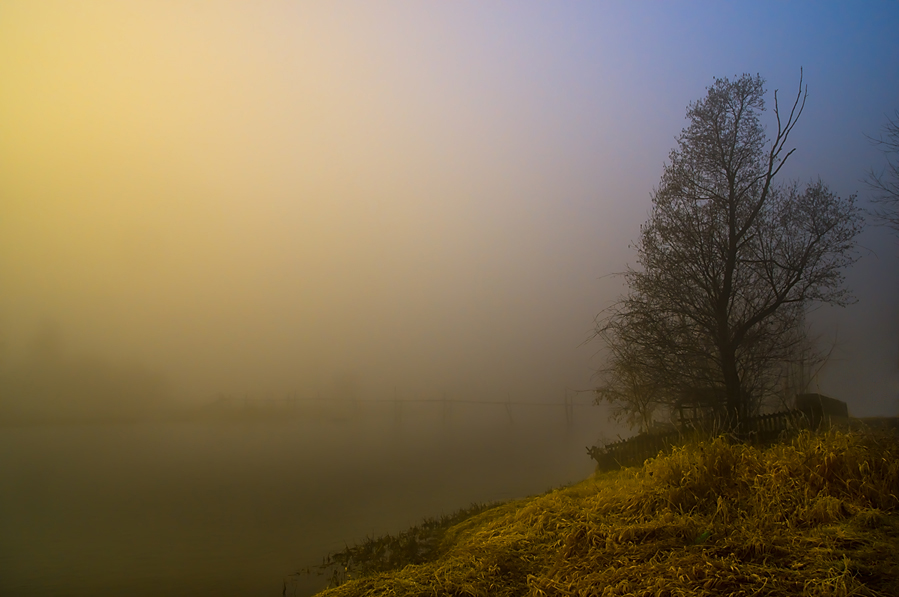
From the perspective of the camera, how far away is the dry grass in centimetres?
371

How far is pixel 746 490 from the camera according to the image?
5.57 meters

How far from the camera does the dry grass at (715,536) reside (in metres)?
3.71

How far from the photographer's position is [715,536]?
458 centimetres

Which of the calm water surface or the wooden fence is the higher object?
the wooden fence

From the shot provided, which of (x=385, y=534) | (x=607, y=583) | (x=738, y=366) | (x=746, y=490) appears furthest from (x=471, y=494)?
(x=607, y=583)

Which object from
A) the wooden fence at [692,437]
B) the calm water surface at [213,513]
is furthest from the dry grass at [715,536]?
the calm water surface at [213,513]

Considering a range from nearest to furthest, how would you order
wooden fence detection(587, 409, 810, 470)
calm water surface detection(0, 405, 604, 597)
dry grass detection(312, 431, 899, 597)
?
dry grass detection(312, 431, 899, 597), wooden fence detection(587, 409, 810, 470), calm water surface detection(0, 405, 604, 597)

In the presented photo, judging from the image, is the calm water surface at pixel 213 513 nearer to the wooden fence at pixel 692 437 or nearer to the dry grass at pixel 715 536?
the wooden fence at pixel 692 437

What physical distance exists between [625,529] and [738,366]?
10.4 meters

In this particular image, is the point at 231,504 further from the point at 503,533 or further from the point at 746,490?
the point at 746,490

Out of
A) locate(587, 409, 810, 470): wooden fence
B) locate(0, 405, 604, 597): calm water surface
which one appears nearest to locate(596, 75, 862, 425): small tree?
locate(587, 409, 810, 470): wooden fence

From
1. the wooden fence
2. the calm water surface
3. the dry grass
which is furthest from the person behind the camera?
the calm water surface

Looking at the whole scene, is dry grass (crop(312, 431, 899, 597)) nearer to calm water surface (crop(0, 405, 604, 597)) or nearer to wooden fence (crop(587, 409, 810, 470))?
wooden fence (crop(587, 409, 810, 470))

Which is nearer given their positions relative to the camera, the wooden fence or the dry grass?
the dry grass
